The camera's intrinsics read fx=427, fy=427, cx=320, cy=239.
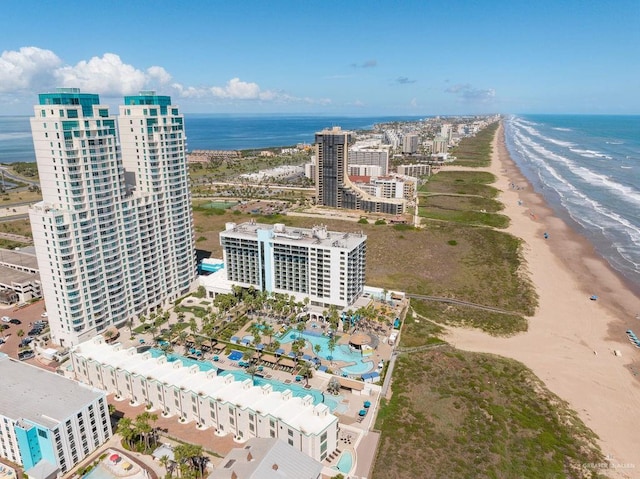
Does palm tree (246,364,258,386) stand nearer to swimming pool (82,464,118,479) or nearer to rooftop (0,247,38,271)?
swimming pool (82,464,118,479)

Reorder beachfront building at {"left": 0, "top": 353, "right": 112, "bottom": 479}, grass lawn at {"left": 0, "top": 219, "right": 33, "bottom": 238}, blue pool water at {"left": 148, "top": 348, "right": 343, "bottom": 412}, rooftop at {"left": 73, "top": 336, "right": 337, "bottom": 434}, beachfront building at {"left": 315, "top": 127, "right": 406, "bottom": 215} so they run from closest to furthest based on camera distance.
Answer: beachfront building at {"left": 0, "top": 353, "right": 112, "bottom": 479} → rooftop at {"left": 73, "top": 336, "right": 337, "bottom": 434} → blue pool water at {"left": 148, "top": 348, "right": 343, "bottom": 412} → grass lawn at {"left": 0, "top": 219, "right": 33, "bottom": 238} → beachfront building at {"left": 315, "top": 127, "right": 406, "bottom": 215}

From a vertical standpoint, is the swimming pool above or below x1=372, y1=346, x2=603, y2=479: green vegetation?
above

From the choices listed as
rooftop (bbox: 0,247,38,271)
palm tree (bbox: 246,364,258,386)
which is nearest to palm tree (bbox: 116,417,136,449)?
palm tree (bbox: 246,364,258,386)

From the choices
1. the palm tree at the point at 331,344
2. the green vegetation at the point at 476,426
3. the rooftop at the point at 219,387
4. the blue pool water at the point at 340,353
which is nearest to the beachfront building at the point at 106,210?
the rooftop at the point at 219,387

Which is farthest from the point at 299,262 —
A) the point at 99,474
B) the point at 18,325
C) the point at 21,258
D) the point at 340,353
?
the point at 21,258

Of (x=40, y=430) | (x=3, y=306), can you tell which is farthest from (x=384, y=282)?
(x=3, y=306)

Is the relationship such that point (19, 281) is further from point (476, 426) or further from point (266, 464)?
point (476, 426)
